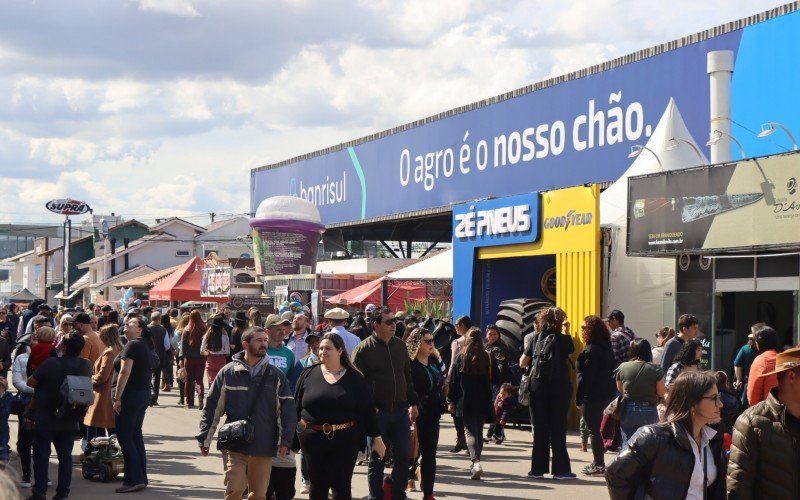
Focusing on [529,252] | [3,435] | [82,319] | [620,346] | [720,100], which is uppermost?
[720,100]

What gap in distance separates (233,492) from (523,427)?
921 centimetres

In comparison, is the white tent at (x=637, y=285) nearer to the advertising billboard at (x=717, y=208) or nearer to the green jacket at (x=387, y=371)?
the advertising billboard at (x=717, y=208)

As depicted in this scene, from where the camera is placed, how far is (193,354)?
19625 mm

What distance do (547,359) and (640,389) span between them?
1.73 metres

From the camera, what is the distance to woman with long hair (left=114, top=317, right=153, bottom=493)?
1101cm

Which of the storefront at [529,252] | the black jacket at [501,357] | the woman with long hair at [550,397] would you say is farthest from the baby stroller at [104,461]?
the storefront at [529,252]

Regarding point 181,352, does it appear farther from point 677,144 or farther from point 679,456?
point 679,456

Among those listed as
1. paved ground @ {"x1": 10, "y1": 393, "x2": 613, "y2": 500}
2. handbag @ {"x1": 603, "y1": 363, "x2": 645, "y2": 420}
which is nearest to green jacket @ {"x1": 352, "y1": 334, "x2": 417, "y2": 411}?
paved ground @ {"x1": 10, "y1": 393, "x2": 613, "y2": 500}

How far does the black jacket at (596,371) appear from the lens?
484 inches

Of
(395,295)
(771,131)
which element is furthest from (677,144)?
(395,295)

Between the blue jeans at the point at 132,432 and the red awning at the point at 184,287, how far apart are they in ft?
76.3

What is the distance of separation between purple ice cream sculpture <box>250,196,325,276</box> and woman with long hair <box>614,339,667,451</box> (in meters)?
30.4

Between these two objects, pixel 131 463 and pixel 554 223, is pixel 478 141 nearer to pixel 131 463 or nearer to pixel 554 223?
pixel 554 223

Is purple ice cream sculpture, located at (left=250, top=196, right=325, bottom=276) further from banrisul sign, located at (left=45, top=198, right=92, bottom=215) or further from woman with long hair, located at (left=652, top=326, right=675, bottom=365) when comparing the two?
banrisul sign, located at (left=45, top=198, right=92, bottom=215)
